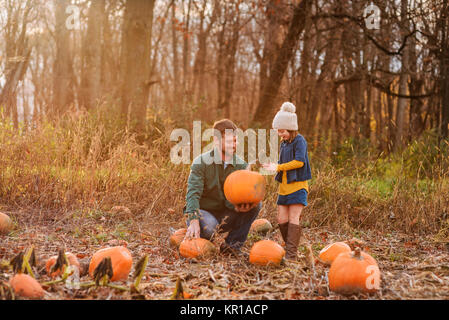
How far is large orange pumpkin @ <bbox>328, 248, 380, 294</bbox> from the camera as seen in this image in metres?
2.44

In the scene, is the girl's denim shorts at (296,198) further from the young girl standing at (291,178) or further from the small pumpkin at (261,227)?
the small pumpkin at (261,227)

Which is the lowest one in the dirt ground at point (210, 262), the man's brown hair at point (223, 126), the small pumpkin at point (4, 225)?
the dirt ground at point (210, 262)

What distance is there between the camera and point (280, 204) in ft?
11.5

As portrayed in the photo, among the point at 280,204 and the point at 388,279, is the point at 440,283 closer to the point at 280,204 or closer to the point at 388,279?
the point at 388,279

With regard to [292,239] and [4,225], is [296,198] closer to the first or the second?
[292,239]

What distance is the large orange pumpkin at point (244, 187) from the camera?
3041 millimetres

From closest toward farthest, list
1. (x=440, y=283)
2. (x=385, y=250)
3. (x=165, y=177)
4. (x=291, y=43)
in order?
1. (x=440, y=283)
2. (x=385, y=250)
3. (x=165, y=177)
4. (x=291, y=43)

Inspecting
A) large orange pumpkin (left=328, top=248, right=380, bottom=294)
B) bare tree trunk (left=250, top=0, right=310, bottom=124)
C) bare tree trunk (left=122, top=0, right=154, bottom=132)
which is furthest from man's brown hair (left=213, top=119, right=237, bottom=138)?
bare tree trunk (left=250, top=0, right=310, bottom=124)

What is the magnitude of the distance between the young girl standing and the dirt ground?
23cm

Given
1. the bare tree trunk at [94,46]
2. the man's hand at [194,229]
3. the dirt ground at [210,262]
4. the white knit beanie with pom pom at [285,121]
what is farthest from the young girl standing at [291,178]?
the bare tree trunk at [94,46]

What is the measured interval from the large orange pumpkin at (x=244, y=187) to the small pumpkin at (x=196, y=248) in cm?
40

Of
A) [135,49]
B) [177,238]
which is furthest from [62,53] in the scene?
[177,238]
